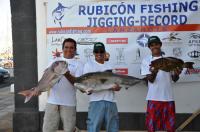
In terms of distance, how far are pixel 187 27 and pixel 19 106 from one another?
361 cm

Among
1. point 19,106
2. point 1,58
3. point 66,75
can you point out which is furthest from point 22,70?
point 1,58

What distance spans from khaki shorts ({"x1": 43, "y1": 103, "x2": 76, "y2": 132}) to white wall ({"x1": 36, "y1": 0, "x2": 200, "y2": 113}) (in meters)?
2.13

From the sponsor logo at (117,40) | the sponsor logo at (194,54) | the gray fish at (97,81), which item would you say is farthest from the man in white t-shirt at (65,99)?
the sponsor logo at (194,54)

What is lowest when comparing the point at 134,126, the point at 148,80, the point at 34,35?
the point at 134,126

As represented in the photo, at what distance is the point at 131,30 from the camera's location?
8.45 metres

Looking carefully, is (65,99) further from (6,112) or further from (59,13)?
(6,112)

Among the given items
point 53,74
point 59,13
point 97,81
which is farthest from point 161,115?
point 59,13

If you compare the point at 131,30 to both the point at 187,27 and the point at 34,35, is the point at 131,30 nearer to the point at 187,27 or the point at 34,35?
the point at 187,27

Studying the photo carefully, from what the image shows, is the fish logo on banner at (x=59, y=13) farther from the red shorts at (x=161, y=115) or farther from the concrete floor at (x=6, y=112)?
the red shorts at (x=161, y=115)

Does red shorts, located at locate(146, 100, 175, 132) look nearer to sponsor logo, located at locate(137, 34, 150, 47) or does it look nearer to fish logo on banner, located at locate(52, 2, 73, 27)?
sponsor logo, located at locate(137, 34, 150, 47)

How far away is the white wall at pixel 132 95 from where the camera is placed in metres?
8.46

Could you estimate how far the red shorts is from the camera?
265 inches

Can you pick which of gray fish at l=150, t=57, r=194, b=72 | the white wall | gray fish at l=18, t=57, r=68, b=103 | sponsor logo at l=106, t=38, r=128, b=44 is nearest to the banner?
sponsor logo at l=106, t=38, r=128, b=44

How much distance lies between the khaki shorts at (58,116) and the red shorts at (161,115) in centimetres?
118
